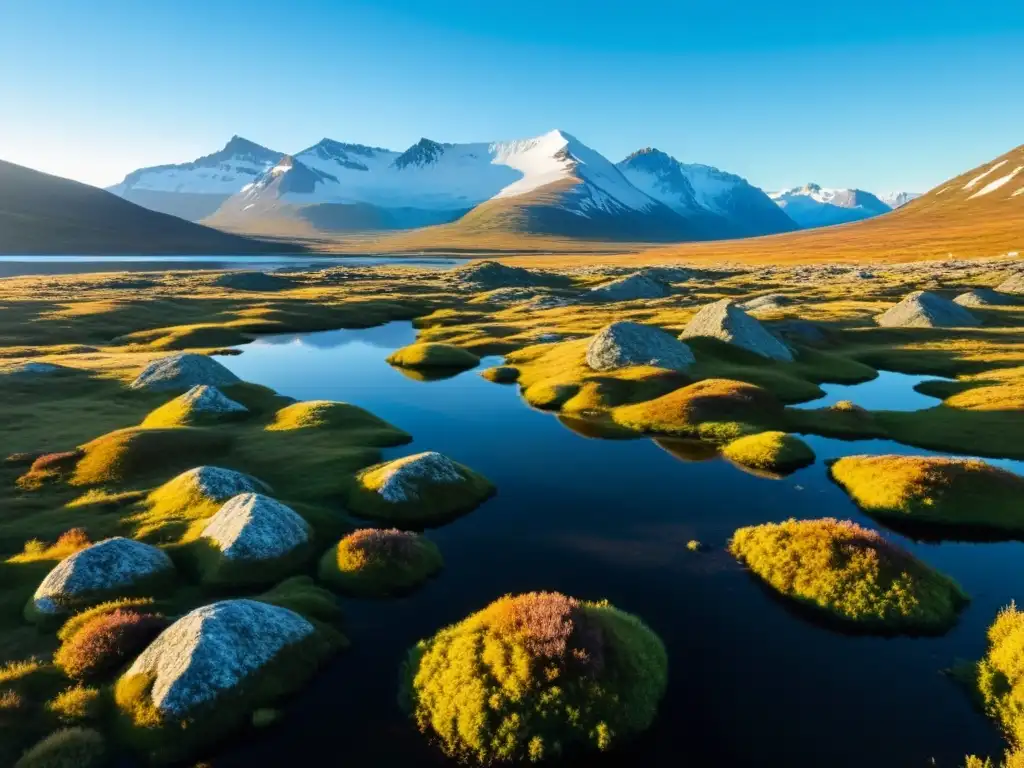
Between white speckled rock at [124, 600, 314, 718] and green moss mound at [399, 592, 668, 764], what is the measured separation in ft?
16.6

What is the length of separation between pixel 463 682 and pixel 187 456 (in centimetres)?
3085

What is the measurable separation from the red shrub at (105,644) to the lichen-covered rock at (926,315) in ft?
332

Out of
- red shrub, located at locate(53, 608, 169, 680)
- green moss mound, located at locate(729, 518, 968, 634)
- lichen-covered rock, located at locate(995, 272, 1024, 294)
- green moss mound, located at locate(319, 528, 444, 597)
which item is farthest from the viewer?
lichen-covered rock, located at locate(995, 272, 1024, 294)

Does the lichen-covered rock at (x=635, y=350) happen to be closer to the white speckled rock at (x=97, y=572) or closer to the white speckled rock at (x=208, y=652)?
the white speckled rock at (x=97, y=572)

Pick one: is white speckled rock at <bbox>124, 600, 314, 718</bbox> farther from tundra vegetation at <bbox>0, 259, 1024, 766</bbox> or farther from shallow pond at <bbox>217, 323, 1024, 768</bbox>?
shallow pond at <bbox>217, 323, 1024, 768</bbox>

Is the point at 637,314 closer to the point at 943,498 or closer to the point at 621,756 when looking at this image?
the point at 943,498

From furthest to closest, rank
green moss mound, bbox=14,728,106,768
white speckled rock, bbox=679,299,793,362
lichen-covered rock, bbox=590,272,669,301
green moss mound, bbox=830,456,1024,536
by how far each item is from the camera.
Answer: lichen-covered rock, bbox=590,272,669,301 < white speckled rock, bbox=679,299,793,362 < green moss mound, bbox=830,456,1024,536 < green moss mound, bbox=14,728,106,768

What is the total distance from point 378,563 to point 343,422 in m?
25.5

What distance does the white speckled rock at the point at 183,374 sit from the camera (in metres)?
61.3

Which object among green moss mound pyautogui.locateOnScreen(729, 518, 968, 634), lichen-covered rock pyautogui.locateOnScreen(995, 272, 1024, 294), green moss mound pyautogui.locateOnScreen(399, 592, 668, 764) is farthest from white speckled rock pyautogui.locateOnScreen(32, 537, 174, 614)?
lichen-covered rock pyautogui.locateOnScreen(995, 272, 1024, 294)

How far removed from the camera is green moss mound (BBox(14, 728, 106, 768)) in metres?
16.8

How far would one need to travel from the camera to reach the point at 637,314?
4596 inches

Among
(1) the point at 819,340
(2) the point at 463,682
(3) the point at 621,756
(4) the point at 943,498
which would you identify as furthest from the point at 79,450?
(1) the point at 819,340

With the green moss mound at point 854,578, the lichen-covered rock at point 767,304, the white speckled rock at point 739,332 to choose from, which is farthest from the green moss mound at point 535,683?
the lichen-covered rock at point 767,304
